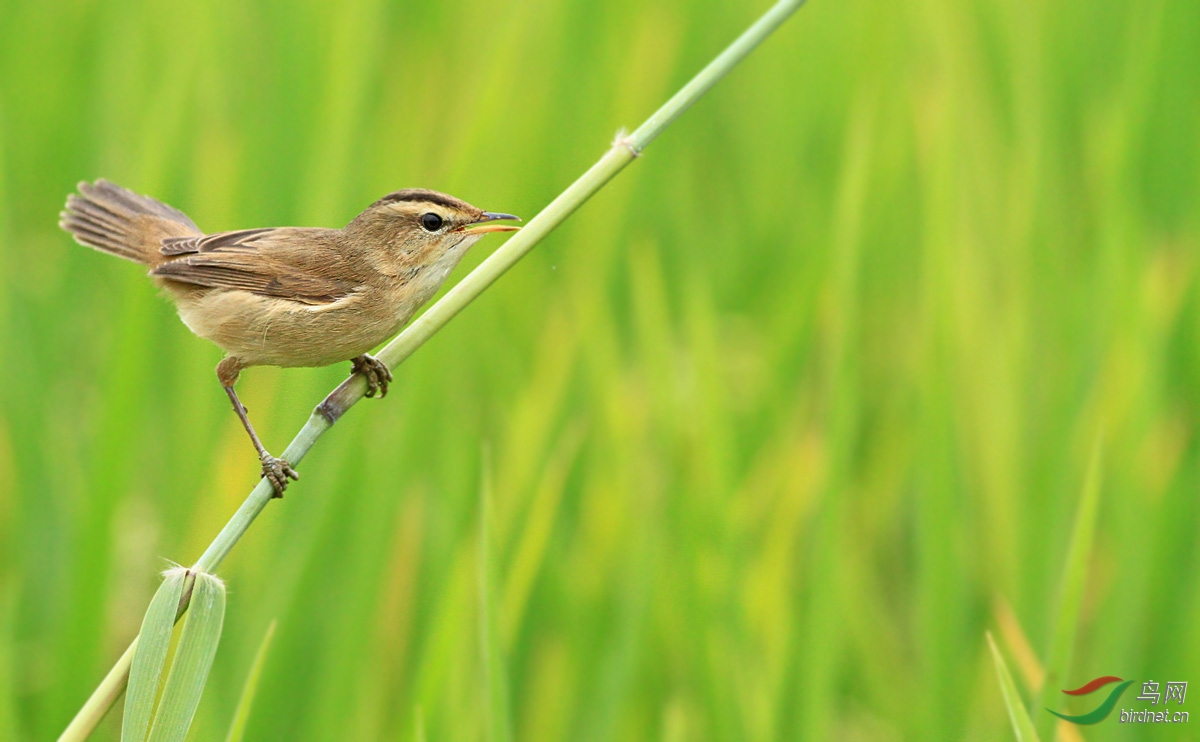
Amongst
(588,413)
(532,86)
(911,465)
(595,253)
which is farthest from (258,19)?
(911,465)

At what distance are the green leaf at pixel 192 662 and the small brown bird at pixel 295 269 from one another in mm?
810

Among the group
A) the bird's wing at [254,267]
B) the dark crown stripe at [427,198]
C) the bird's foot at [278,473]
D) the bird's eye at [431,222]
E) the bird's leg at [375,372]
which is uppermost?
the dark crown stripe at [427,198]

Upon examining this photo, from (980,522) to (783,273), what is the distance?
1203 millimetres

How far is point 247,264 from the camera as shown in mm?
2541

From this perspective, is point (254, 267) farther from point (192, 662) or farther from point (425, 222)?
point (192, 662)

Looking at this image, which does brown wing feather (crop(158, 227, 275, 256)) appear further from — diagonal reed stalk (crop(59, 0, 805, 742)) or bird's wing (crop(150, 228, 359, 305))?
diagonal reed stalk (crop(59, 0, 805, 742))

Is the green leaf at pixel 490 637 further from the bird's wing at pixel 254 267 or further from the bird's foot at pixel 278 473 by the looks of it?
the bird's wing at pixel 254 267

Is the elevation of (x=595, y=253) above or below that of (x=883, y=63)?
below

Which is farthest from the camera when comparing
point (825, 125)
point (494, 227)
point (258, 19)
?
point (825, 125)

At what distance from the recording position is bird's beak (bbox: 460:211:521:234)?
2.26m

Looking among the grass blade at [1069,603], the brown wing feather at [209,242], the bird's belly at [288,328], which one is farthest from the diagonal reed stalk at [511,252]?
the grass blade at [1069,603]

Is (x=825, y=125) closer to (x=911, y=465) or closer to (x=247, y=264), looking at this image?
(x=911, y=465)

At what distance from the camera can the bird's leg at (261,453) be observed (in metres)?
2.04

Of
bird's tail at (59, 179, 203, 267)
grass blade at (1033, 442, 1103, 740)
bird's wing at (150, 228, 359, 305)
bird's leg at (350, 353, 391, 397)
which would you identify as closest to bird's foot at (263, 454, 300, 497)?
bird's leg at (350, 353, 391, 397)
